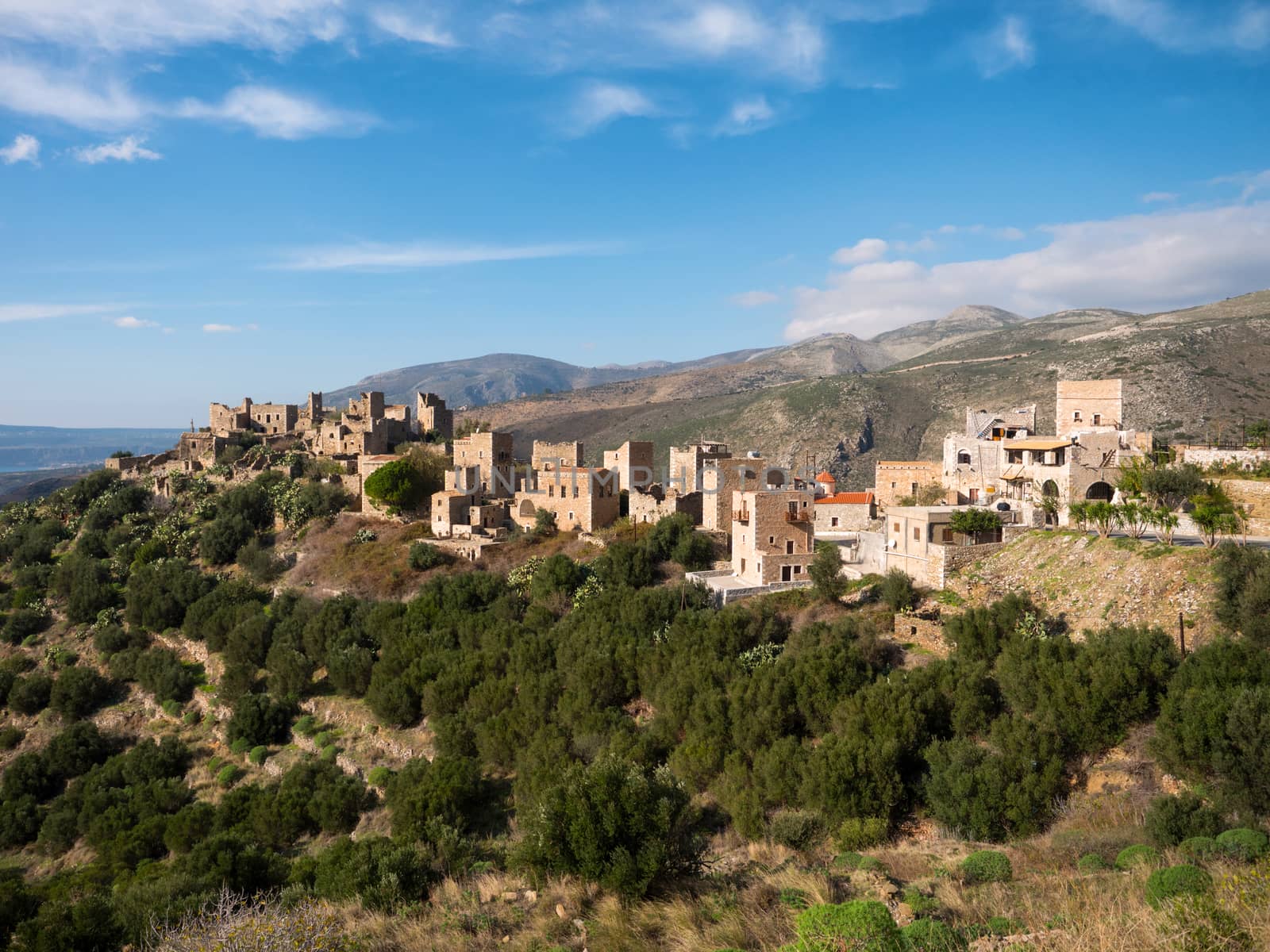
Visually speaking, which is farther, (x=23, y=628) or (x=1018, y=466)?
A: (x=23, y=628)

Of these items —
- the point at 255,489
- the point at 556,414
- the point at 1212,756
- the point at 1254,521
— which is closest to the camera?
the point at 1212,756

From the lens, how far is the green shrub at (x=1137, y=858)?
10203mm

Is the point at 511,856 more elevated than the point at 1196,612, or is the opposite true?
the point at 1196,612

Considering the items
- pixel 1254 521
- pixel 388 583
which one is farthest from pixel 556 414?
pixel 1254 521

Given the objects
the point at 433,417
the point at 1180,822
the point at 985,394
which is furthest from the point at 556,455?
the point at 985,394

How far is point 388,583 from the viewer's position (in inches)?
1201

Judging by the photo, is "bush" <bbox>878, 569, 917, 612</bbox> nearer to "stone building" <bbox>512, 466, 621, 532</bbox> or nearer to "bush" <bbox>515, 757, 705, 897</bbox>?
"bush" <bbox>515, 757, 705, 897</bbox>

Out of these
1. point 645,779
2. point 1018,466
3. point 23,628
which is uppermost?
point 1018,466

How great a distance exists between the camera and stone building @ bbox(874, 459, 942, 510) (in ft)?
110

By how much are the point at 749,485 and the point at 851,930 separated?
24609mm

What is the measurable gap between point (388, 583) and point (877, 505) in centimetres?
1944

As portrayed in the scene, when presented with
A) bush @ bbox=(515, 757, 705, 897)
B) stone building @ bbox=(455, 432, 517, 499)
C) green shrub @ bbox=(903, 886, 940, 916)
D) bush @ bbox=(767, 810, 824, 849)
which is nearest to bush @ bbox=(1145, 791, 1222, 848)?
green shrub @ bbox=(903, 886, 940, 916)

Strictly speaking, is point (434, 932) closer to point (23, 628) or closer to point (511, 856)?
point (511, 856)

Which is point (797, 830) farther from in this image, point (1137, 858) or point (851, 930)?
point (851, 930)
